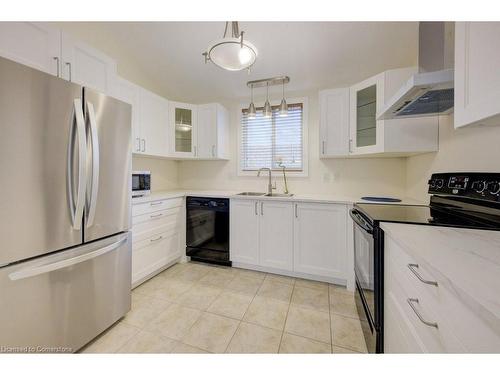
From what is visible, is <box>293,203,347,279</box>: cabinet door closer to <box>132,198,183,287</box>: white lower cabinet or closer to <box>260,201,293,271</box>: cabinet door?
<box>260,201,293,271</box>: cabinet door

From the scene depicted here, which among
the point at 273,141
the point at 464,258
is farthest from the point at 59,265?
the point at 273,141

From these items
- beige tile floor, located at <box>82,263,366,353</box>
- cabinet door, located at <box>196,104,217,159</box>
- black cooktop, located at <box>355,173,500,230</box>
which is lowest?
beige tile floor, located at <box>82,263,366,353</box>

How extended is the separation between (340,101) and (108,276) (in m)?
2.78

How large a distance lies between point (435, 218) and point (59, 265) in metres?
2.18

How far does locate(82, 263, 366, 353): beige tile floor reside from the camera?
138cm

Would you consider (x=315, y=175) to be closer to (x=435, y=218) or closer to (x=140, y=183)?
(x=435, y=218)

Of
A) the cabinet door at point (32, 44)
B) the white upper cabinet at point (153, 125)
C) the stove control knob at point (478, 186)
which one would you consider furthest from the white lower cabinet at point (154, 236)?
the stove control knob at point (478, 186)

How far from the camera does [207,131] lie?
9.53 ft

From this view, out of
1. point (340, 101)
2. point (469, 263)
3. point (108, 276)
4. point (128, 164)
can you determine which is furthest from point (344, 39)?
point (108, 276)

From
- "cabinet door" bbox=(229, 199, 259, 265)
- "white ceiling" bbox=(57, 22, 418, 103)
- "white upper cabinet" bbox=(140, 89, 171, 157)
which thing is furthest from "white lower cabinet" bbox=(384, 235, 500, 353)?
"white upper cabinet" bbox=(140, 89, 171, 157)

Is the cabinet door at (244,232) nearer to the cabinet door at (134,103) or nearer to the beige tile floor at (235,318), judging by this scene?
the beige tile floor at (235,318)

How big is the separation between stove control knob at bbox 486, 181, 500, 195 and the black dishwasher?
2.13m

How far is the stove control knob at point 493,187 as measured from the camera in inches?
39.0

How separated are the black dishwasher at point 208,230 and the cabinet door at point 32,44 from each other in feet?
5.75
